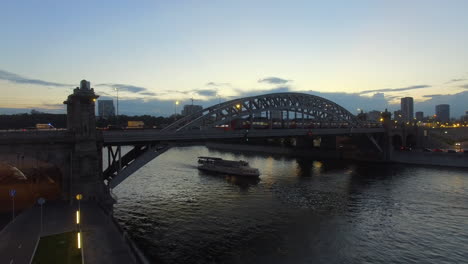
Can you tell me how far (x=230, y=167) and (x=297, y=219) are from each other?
28.2 meters

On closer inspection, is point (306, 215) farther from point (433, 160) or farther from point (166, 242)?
point (433, 160)

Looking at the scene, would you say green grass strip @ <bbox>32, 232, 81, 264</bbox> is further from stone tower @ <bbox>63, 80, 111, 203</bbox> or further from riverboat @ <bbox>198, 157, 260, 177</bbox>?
riverboat @ <bbox>198, 157, 260, 177</bbox>

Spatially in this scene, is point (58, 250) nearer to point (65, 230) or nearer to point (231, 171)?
point (65, 230)

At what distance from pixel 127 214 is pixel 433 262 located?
85.0 ft

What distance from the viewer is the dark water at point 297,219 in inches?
891

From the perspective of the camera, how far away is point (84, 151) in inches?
1008

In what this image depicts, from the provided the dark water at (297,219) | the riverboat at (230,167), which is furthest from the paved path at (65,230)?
the riverboat at (230,167)

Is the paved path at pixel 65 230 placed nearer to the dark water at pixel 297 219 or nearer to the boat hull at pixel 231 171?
the dark water at pixel 297 219

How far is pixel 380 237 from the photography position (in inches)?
1027

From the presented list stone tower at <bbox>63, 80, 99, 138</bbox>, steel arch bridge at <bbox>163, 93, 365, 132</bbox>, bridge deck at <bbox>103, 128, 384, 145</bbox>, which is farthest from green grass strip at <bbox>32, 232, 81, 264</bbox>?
steel arch bridge at <bbox>163, 93, 365, 132</bbox>

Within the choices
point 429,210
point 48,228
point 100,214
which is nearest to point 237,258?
point 100,214

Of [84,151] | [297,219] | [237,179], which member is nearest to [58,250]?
[84,151]

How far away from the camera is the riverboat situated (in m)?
54.5

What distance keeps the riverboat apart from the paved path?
33090 mm
